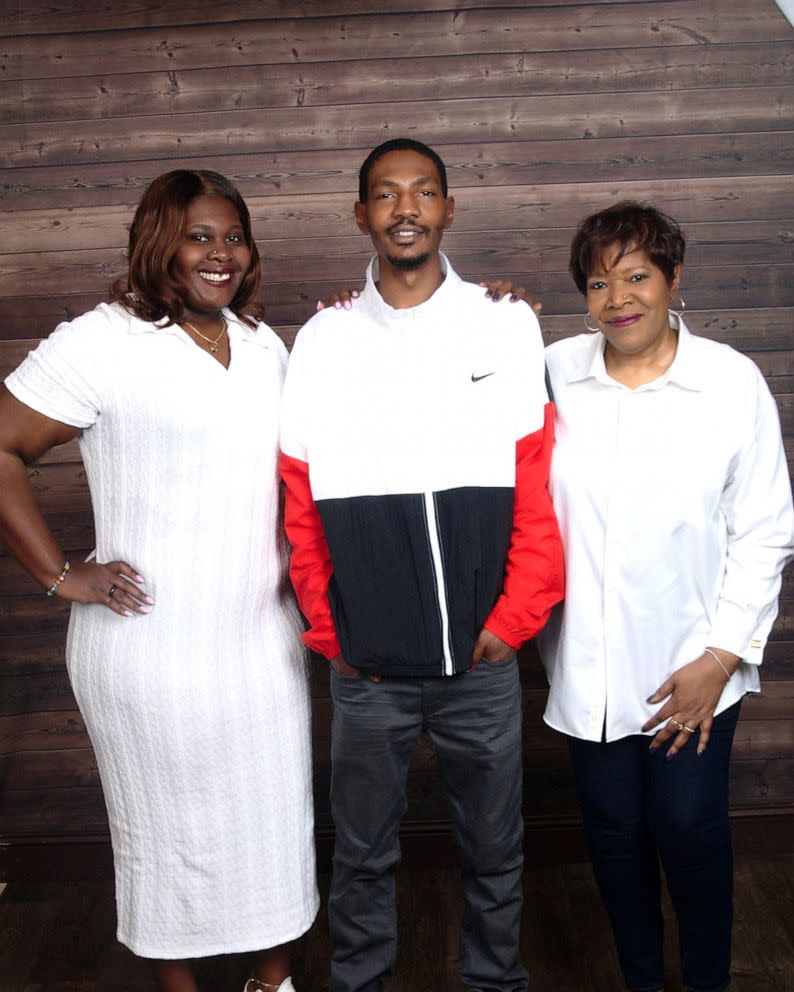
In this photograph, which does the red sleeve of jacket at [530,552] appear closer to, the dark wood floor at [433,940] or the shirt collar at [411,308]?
the shirt collar at [411,308]

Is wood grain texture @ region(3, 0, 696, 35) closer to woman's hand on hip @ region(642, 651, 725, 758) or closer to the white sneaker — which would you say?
woman's hand on hip @ region(642, 651, 725, 758)

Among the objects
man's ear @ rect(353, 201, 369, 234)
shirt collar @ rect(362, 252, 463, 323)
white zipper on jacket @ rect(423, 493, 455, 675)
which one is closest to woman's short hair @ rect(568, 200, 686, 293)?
shirt collar @ rect(362, 252, 463, 323)

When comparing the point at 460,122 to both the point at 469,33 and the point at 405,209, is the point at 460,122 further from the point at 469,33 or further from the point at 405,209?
the point at 405,209

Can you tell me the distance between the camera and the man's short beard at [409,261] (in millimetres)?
2029

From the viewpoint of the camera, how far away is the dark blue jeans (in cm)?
206

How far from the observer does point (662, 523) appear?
1.99 m

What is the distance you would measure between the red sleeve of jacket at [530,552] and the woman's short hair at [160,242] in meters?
0.70

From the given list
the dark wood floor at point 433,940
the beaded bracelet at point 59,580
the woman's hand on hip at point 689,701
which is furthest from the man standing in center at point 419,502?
the dark wood floor at point 433,940

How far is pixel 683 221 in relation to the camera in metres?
2.77

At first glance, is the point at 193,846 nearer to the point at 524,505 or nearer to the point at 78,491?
the point at 524,505

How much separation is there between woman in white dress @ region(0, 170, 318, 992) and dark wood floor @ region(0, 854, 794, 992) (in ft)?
1.34

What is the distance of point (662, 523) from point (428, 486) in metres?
0.43

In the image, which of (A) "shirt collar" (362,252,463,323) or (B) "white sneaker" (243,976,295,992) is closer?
(A) "shirt collar" (362,252,463,323)

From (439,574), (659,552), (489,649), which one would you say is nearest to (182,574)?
(439,574)
